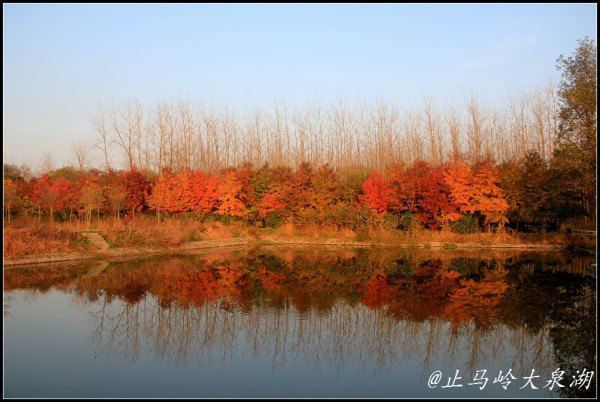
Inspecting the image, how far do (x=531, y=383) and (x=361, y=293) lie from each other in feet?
23.3

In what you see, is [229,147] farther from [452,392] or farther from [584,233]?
[452,392]

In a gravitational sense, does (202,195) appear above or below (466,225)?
above

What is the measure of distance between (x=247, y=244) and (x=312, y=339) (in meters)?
18.8

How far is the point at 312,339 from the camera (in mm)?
10289

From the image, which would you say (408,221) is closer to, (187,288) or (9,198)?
(187,288)

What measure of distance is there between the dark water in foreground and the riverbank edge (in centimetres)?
147

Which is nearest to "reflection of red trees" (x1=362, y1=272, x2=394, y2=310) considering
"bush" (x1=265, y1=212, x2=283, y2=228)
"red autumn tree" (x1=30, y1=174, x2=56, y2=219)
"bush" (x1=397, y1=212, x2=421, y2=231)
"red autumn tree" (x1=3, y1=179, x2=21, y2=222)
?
"bush" (x1=397, y1=212, x2=421, y2=231)

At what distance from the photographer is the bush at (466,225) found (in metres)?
27.5

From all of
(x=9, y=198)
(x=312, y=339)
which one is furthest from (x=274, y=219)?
(x=312, y=339)

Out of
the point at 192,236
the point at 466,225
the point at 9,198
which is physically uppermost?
the point at 9,198

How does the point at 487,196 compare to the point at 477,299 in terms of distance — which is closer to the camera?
the point at 477,299

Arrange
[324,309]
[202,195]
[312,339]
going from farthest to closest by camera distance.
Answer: [202,195] < [324,309] < [312,339]

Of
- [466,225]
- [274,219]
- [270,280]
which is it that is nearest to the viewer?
[270,280]

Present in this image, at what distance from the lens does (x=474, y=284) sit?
16156 mm
